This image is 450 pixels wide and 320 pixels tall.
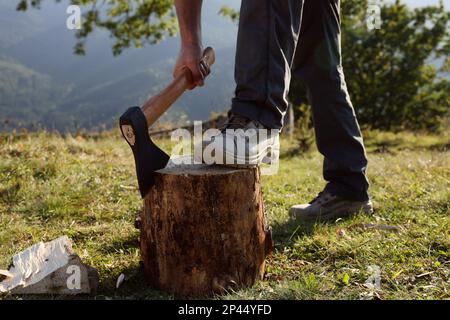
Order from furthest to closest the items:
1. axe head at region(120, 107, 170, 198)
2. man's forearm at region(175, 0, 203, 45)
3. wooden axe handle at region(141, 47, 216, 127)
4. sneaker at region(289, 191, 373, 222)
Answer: sneaker at region(289, 191, 373, 222)
man's forearm at region(175, 0, 203, 45)
wooden axe handle at region(141, 47, 216, 127)
axe head at region(120, 107, 170, 198)

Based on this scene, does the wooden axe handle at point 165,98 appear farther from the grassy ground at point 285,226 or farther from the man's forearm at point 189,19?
the grassy ground at point 285,226

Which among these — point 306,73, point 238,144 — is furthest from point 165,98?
point 306,73

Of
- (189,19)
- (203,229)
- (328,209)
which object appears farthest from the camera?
(328,209)

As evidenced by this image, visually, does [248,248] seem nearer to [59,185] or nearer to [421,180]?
[59,185]

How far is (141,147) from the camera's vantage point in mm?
1952

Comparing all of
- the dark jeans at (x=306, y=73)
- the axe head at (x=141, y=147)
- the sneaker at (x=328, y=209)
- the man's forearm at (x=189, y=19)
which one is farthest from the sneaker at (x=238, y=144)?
the sneaker at (x=328, y=209)

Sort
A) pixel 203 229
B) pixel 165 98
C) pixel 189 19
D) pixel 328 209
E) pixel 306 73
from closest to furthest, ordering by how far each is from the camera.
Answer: pixel 203 229 < pixel 165 98 < pixel 189 19 < pixel 306 73 < pixel 328 209

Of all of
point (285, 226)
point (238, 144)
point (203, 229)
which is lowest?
point (285, 226)

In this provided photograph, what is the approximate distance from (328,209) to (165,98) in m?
1.40

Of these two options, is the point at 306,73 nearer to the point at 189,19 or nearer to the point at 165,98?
the point at 189,19

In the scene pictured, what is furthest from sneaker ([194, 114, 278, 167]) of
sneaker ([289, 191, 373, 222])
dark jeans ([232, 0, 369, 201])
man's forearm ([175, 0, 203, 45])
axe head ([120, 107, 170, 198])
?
sneaker ([289, 191, 373, 222])

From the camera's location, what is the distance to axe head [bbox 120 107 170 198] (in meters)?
1.90

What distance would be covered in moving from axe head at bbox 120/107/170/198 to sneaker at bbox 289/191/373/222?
4.21 feet

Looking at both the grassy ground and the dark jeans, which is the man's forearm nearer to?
the dark jeans
